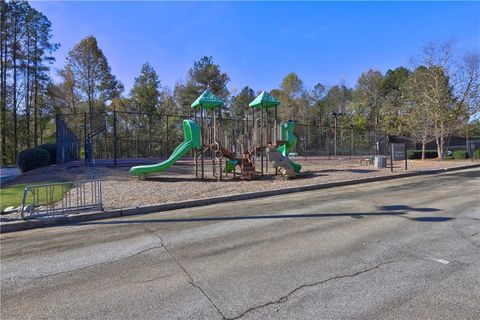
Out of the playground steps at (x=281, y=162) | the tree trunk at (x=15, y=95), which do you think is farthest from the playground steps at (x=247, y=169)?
the tree trunk at (x=15, y=95)

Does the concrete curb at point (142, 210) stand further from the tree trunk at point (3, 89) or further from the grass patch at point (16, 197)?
the tree trunk at point (3, 89)

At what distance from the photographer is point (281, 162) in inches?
570

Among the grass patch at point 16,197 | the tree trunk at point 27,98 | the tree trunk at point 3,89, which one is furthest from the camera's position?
the tree trunk at point 27,98

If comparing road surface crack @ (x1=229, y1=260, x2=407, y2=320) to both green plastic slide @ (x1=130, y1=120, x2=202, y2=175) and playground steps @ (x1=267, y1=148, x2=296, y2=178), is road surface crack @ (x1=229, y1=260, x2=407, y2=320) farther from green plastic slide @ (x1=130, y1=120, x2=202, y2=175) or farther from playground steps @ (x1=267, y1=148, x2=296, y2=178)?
green plastic slide @ (x1=130, y1=120, x2=202, y2=175)

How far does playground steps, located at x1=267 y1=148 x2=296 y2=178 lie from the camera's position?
1416 centimetres

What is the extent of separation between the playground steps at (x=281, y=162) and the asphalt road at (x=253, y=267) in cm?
674

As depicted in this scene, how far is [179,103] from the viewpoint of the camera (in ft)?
156

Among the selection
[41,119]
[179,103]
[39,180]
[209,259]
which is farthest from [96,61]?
[209,259]

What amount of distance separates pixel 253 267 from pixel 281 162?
1051cm

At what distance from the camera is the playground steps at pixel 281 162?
46.4 feet

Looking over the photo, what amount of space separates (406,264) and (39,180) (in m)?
14.0

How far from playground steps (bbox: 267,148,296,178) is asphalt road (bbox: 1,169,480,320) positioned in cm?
674

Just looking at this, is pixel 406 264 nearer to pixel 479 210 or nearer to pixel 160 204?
pixel 479 210

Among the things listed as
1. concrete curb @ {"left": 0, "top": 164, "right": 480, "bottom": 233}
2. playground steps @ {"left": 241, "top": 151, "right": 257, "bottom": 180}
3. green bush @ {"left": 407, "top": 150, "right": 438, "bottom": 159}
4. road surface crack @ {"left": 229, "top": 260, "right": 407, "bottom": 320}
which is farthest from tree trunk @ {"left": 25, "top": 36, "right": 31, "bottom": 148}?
green bush @ {"left": 407, "top": 150, "right": 438, "bottom": 159}
